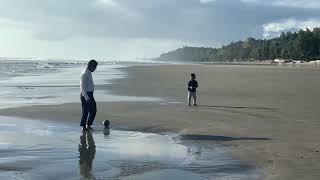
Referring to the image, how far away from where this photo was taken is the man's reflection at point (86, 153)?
817 centimetres

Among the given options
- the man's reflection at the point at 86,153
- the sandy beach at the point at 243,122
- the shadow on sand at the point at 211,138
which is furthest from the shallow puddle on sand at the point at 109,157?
the sandy beach at the point at 243,122

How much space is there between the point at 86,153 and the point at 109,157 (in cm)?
64

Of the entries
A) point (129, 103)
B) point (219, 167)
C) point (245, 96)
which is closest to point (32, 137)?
point (219, 167)

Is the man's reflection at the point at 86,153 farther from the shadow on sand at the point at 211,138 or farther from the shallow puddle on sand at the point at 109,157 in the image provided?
the shadow on sand at the point at 211,138

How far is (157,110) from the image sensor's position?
703 inches

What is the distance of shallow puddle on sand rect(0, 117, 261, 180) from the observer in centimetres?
806

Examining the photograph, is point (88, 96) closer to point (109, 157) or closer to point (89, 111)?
point (89, 111)

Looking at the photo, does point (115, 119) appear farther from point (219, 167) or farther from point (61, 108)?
point (219, 167)

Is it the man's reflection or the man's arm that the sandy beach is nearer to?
the man's arm

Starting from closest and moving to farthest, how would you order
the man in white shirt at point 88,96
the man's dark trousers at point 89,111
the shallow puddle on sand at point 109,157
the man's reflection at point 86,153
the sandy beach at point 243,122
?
the shallow puddle on sand at point 109,157 < the man's reflection at point 86,153 < the sandy beach at point 243,122 < the man's dark trousers at point 89,111 < the man in white shirt at point 88,96

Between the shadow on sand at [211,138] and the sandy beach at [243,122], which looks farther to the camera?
the shadow on sand at [211,138]

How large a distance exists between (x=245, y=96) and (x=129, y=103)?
20.9ft

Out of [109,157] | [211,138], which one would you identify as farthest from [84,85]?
[109,157]

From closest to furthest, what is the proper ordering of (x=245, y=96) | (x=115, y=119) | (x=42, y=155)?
(x=42, y=155) < (x=115, y=119) < (x=245, y=96)
